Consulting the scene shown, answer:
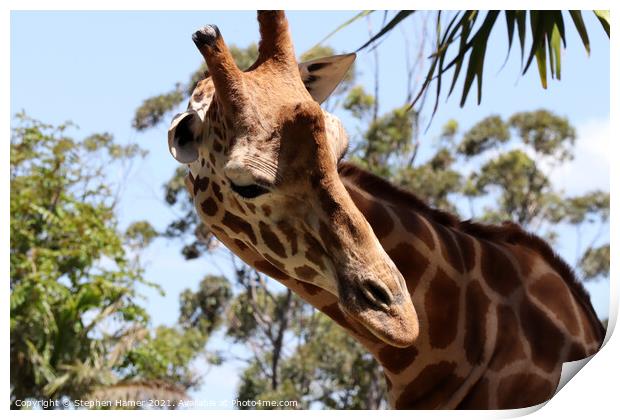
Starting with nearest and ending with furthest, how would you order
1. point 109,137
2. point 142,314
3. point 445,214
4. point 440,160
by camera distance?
point 445,214 → point 142,314 → point 109,137 → point 440,160

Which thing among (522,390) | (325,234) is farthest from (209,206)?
(522,390)

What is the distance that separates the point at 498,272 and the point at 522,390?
37cm

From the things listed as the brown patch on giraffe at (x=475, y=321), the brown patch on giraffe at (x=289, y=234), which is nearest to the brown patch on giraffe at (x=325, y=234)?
the brown patch on giraffe at (x=289, y=234)

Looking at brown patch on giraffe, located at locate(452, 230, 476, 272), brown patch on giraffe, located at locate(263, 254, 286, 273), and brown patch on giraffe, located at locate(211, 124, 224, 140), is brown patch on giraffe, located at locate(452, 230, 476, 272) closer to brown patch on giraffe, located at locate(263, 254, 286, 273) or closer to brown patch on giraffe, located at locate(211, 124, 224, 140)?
brown patch on giraffe, located at locate(263, 254, 286, 273)

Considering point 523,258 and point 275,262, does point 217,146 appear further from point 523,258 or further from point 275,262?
point 523,258

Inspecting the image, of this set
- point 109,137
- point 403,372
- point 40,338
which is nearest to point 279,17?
point 403,372

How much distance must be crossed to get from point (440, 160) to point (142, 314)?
25.6ft

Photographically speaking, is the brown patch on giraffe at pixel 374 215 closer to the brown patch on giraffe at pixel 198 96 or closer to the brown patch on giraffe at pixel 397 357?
Result: the brown patch on giraffe at pixel 397 357

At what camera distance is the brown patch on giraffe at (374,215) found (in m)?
2.94

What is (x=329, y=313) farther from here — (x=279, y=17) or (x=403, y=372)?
(x=279, y=17)

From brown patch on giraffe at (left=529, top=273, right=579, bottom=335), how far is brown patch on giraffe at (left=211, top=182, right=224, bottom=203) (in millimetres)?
1001

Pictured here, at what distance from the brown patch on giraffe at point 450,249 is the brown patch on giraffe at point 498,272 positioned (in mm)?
78

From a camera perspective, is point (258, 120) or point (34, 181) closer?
point (258, 120)

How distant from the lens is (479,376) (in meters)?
2.88
